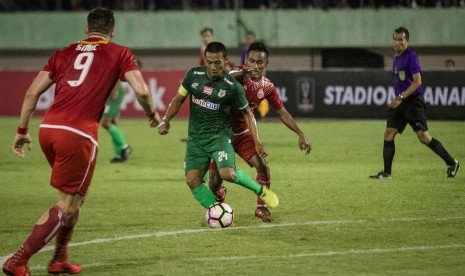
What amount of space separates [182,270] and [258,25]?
95.4 ft

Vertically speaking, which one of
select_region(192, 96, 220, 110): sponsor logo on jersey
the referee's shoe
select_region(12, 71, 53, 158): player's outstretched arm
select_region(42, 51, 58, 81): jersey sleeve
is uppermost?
select_region(42, 51, 58, 81): jersey sleeve

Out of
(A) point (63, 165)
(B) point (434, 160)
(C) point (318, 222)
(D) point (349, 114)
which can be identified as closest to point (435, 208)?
(C) point (318, 222)

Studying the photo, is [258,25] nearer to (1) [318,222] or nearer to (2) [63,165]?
(1) [318,222]

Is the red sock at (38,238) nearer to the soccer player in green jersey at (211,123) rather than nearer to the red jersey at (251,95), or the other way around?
the soccer player in green jersey at (211,123)

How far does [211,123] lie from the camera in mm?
10602

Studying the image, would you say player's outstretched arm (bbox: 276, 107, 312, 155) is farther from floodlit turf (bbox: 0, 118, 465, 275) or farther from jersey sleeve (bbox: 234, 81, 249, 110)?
jersey sleeve (bbox: 234, 81, 249, 110)

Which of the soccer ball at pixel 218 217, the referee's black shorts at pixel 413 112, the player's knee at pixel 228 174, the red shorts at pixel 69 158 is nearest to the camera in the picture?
the red shorts at pixel 69 158

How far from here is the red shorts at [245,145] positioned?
1130 cm

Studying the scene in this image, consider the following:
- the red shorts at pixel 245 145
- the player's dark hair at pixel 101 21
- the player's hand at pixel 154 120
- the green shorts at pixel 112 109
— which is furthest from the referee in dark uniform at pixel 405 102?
the player's dark hair at pixel 101 21

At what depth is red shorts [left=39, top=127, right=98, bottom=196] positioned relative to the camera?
7.91 metres

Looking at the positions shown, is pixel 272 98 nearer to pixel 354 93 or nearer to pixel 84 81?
pixel 84 81

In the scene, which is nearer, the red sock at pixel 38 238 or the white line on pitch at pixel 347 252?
the red sock at pixel 38 238

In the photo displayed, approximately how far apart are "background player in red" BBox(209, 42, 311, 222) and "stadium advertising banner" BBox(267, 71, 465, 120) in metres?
16.1

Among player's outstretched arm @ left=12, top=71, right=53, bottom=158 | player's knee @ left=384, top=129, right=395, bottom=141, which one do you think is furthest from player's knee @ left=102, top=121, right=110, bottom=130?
player's outstretched arm @ left=12, top=71, right=53, bottom=158
